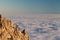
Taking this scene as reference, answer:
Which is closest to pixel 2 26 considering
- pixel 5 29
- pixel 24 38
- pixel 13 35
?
pixel 5 29

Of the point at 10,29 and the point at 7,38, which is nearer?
the point at 7,38

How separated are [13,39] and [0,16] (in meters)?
8.00

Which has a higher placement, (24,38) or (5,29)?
(5,29)

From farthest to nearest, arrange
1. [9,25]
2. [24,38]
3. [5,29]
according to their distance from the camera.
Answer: [24,38] → [9,25] → [5,29]

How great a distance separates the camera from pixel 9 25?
75375 millimetres

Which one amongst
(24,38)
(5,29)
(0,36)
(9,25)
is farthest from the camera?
(24,38)

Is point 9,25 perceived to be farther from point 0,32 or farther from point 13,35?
point 0,32

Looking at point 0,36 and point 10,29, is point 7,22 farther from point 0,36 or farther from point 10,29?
point 0,36

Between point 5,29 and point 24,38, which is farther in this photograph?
point 24,38

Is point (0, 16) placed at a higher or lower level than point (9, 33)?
higher

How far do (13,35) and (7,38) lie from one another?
5.98 m

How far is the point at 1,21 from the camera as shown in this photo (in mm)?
70125

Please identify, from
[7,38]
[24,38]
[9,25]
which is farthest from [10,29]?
[24,38]

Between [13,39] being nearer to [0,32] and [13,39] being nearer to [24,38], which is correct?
[0,32]
